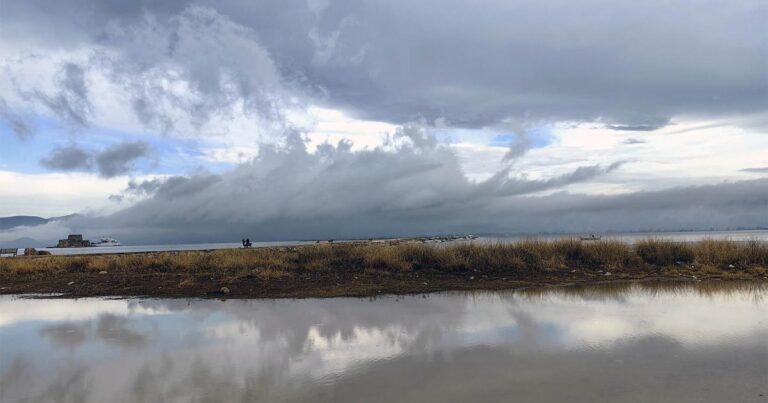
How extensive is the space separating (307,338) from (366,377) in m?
2.45

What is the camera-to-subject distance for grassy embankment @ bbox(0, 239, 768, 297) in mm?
15383

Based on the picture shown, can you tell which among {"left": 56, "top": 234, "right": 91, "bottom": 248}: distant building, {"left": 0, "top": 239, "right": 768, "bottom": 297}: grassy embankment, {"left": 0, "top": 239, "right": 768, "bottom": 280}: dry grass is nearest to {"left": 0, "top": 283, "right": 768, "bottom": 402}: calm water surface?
{"left": 0, "top": 239, "right": 768, "bottom": 297}: grassy embankment

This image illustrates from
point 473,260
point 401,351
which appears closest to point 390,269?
point 473,260

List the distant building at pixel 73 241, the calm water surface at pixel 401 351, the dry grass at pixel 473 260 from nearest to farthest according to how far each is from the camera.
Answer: the calm water surface at pixel 401 351 → the dry grass at pixel 473 260 → the distant building at pixel 73 241

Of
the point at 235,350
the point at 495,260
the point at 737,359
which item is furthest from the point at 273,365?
the point at 495,260

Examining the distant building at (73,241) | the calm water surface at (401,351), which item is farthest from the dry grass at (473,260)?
the distant building at (73,241)

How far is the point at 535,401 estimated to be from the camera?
498 cm

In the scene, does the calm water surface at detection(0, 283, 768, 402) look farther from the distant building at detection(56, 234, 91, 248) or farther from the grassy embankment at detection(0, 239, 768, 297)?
the distant building at detection(56, 234, 91, 248)

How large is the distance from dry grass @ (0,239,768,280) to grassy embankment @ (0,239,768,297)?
4 centimetres

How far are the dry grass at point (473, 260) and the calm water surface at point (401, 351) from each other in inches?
258

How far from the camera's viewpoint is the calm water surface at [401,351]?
5430 mm

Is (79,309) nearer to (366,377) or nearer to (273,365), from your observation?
(273,365)

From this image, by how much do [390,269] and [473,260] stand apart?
3228 millimetres

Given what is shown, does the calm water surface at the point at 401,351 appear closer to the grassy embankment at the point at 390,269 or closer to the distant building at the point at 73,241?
the grassy embankment at the point at 390,269
